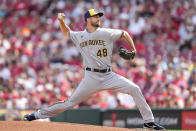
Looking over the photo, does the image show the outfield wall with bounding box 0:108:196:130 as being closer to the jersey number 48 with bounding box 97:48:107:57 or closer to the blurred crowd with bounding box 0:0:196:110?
the blurred crowd with bounding box 0:0:196:110

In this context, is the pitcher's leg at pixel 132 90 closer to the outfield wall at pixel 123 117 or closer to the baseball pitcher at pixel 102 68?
the baseball pitcher at pixel 102 68

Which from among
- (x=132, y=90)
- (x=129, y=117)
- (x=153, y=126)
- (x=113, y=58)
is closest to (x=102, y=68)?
(x=132, y=90)

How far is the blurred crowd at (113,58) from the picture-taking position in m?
12.9

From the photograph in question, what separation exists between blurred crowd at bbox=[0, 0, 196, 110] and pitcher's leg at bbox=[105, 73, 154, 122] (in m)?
4.76

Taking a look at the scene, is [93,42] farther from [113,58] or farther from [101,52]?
[113,58]

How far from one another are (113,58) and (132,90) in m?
7.31

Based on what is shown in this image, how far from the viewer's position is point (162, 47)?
1446 centimetres

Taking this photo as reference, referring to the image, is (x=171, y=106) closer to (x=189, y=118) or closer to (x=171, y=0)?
(x=189, y=118)

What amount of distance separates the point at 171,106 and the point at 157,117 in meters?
0.57

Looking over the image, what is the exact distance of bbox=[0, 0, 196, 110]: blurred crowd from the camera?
12938 millimetres

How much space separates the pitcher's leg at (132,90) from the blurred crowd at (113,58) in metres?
4.76

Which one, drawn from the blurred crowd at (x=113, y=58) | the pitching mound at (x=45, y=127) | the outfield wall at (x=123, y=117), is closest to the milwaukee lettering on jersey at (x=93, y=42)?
the pitching mound at (x=45, y=127)

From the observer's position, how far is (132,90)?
7340 mm

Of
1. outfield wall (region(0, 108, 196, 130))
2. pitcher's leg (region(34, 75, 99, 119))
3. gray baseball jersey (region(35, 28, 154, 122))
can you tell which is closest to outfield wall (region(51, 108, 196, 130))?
outfield wall (region(0, 108, 196, 130))
